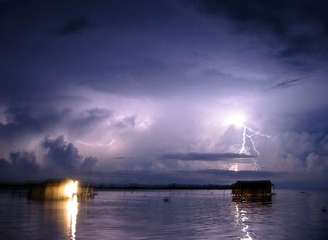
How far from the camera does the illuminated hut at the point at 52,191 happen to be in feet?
261

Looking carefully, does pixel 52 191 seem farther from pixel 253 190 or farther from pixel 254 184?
pixel 254 184

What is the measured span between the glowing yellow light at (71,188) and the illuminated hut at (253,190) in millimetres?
36075

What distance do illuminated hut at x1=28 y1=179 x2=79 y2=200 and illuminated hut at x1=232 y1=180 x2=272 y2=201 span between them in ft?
126

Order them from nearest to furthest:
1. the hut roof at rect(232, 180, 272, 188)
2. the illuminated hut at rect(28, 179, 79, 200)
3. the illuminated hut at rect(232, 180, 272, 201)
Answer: the illuminated hut at rect(28, 179, 79, 200)
the illuminated hut at rect(232, 180, 272, 201)
the hut roof at rect(232, 180, 272, 188)

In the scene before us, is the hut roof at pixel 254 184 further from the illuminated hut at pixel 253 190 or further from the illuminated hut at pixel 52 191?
the illuminated hut at pixel 52 191

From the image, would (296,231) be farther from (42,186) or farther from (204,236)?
(42,186)

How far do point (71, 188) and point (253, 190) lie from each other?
40.7m

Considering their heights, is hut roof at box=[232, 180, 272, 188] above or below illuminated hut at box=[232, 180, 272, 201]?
above

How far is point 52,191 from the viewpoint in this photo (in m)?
79.6

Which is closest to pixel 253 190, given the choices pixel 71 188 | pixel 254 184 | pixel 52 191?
pixel 254 184

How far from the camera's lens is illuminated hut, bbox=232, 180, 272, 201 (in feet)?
312

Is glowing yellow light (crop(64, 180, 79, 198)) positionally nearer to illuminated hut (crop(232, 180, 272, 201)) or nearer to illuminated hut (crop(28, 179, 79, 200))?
illuminated hut (crop(28, 179, 79, 200))

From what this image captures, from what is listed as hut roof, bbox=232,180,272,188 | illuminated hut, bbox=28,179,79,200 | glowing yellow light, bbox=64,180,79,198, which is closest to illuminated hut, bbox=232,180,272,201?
hut roof, bbox=232,180,272,188

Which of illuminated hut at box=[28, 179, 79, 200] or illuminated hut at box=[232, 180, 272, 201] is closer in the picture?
illuminated hut at box=[28, 179, 79, 200]
